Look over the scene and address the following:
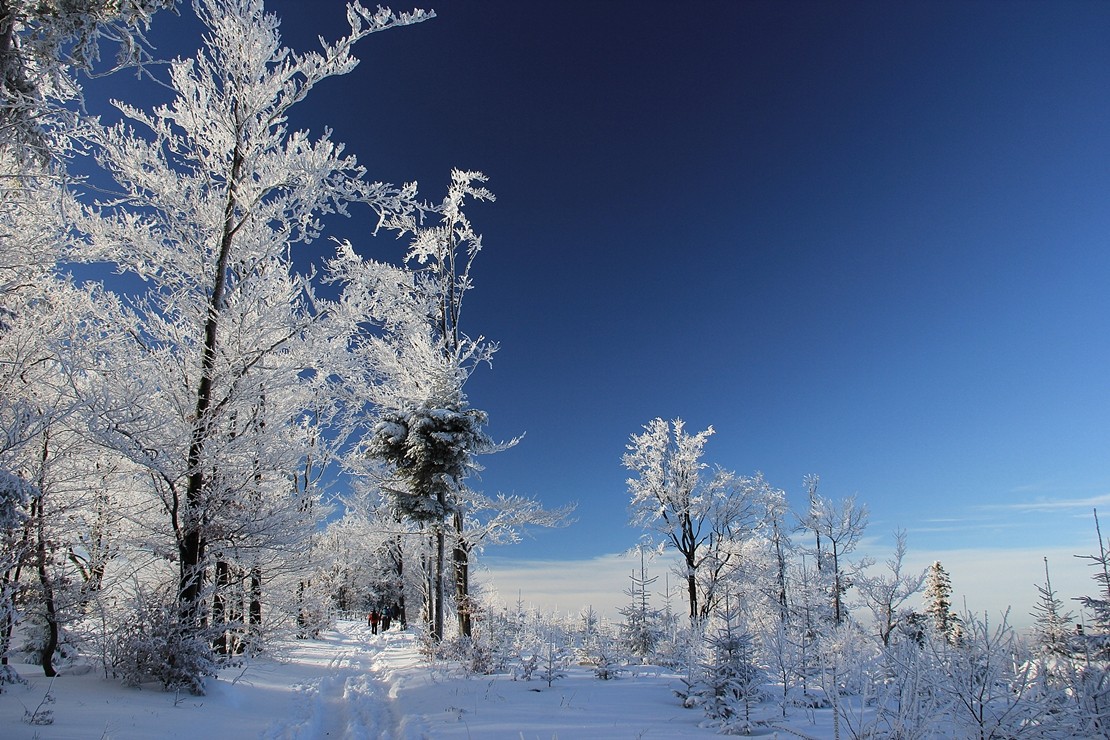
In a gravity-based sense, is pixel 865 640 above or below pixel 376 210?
below

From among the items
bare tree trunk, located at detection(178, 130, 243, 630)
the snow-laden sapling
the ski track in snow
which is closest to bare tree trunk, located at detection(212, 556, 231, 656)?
bare tree trunk, located at detection(178, 130, 243, 630)

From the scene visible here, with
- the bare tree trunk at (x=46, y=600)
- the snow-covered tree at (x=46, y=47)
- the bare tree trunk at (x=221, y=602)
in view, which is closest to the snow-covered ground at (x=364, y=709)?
the bare tree trunk at (x=46, y=600)

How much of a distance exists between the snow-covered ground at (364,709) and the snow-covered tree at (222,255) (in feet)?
4.57

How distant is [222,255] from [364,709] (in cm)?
759

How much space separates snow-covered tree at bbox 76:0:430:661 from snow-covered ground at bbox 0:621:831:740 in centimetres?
139

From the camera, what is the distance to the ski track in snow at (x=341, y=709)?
22.2 feet

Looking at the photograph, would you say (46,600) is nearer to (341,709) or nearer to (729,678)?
(341,709)

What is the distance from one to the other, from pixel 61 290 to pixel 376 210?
706 cm

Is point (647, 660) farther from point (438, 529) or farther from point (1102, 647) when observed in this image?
point (1102, 647)

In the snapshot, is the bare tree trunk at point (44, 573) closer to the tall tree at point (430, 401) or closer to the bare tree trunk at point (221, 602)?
the bare tree trunk at point (221, 602)

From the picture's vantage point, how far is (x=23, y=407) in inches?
246

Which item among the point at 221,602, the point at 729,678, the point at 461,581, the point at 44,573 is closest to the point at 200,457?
the point at 44,573

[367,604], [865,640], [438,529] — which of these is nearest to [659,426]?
[438,529]

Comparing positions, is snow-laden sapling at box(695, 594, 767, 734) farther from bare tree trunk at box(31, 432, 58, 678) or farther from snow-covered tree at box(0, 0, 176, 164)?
snow-covered tree at box(0, 0, 176, 164)
